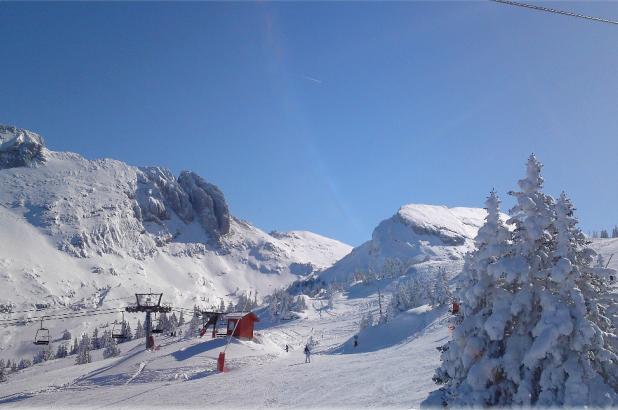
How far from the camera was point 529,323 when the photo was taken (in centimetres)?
1370

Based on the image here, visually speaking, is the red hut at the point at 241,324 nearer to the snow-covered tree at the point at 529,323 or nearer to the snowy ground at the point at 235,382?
the snowy ground at the point at 235,382

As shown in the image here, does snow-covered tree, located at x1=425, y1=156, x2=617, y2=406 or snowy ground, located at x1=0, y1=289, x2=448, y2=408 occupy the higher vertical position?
snow-covered tree, located at x1=425, y1=156, x2=617, y2=406

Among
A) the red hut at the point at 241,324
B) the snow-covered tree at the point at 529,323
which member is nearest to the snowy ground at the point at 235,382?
the red hut at the point at 241,324

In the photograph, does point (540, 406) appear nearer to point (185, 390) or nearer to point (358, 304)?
point (185, 390)

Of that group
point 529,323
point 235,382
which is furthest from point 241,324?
point 529,323

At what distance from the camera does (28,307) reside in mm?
194000

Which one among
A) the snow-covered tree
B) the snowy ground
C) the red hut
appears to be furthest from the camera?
the red hut

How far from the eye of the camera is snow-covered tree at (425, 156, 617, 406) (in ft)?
39.6

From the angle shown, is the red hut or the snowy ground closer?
the snowy ground

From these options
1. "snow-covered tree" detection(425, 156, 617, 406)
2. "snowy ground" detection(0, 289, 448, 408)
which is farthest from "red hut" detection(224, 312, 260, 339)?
"snow-covered tree" detection(425, 156, 617, 406)

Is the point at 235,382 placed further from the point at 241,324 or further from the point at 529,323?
the point at 529,323

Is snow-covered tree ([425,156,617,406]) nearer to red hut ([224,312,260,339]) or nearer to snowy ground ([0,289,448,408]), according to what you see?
snowy ground ([0,289,448,408])

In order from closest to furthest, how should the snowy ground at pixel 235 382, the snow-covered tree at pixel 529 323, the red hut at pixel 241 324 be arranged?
the snow-covered tree at pixel 529 323
the snowy ground at pixel 235 382
the red hut at pixel 241 324

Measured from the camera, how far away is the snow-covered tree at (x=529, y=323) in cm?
1208
